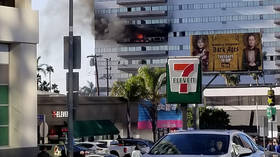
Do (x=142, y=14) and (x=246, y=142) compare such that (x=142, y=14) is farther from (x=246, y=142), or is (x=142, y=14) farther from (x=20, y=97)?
(x=246, y=142)

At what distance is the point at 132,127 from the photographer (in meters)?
58.8

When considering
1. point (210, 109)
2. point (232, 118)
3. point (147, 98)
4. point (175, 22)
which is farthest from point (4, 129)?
point (175, 22)

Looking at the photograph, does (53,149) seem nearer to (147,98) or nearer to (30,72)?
(30,72)

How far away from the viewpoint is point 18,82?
2478 cm

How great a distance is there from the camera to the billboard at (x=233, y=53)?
2000 inches

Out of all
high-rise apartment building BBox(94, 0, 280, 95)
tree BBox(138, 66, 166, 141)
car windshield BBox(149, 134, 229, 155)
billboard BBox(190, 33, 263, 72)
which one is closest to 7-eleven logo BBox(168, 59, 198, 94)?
billboard BBox(190, 33, 263, 72)

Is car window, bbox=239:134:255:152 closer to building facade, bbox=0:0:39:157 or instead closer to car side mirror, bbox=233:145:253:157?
car side mirror, bbox=233:145:253:157

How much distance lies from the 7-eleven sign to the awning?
11.9m

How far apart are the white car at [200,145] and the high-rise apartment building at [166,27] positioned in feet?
388

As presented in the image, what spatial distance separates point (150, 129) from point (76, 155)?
29784 mm

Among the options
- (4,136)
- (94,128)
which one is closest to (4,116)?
(4,136)

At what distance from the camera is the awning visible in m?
48.6

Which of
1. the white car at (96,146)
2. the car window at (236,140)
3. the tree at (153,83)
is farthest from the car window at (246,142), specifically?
the tree at (153,83)

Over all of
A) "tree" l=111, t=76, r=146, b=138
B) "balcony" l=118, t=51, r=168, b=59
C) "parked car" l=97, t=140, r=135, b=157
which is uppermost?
"balcony" l=118, t=51, r=168, b=59
